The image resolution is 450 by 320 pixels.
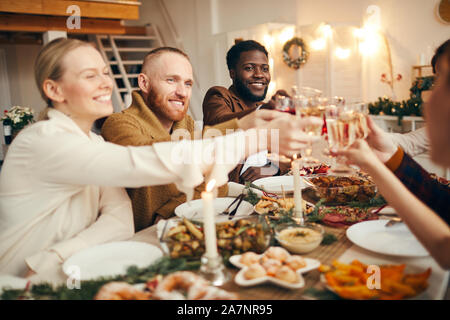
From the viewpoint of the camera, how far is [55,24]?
6086mm

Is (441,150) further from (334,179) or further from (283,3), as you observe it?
(283,3)

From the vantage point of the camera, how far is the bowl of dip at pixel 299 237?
113 centimetres

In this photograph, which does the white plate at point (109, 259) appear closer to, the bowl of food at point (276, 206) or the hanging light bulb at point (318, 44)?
the bowl of food at point (276, 206)

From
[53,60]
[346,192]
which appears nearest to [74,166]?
[53,60]

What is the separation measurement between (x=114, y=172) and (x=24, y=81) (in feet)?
29.2

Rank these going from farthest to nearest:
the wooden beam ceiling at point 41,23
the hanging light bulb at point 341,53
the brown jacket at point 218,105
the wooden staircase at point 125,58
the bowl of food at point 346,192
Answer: the wooden staircase at point 125,58 → the hanging light bulb at point 341,53 → the wooden beam ceiling at point 41,23 → the brown jacket at point 218,105 → the bowl of food at point 346,192

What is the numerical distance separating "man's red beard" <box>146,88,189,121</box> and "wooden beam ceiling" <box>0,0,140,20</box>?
4664 millimetres

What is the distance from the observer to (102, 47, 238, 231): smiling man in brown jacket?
66.5 inches

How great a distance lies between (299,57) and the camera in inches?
251

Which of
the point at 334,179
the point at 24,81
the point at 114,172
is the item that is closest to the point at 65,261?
the point at 114,172

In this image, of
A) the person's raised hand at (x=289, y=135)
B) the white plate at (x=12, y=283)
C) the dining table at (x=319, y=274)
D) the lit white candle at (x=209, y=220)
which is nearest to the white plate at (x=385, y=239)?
the dining table at (x=319, y=274)

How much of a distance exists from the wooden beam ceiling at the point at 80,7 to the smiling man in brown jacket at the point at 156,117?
4.63m
